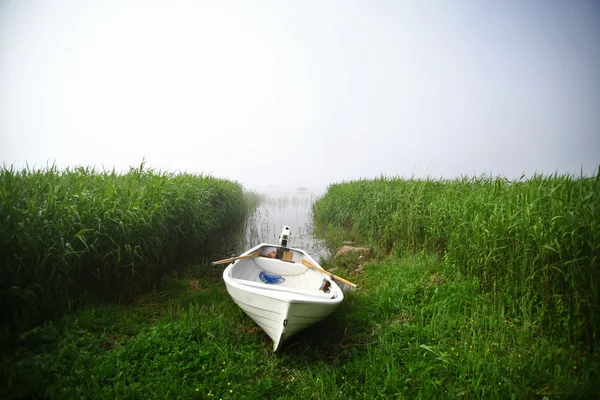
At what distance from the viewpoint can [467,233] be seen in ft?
15.3

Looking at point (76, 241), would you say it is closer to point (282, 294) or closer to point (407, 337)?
point (282, 294)

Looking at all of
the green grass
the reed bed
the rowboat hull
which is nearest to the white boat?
the rowboat hull

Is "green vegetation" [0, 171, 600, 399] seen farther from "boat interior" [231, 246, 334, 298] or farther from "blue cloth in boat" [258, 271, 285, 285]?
"blue cloth in boat" [258, 271, 285, 285]

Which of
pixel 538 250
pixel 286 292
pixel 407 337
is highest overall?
pixel 538 250

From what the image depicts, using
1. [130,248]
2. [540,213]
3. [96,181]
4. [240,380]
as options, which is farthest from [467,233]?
[96,181]

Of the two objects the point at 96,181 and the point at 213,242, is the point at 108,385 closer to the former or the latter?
the point at 96,181

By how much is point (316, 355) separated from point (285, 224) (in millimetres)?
9563

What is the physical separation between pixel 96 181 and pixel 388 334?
5.88 meters

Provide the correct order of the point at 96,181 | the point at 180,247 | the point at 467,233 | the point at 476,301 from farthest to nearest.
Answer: the point at 180,247
the point at 96,181
the point at 467,233
the point at 476,301

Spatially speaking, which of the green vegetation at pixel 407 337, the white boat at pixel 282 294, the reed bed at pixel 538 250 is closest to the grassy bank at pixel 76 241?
the green vegetation at pixel 407 337

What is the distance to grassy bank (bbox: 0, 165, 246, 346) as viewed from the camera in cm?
327

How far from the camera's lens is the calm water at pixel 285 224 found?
30.5 ft

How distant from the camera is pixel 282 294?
337 centimetres

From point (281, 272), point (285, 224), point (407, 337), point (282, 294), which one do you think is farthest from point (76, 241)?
point (285, 224)
